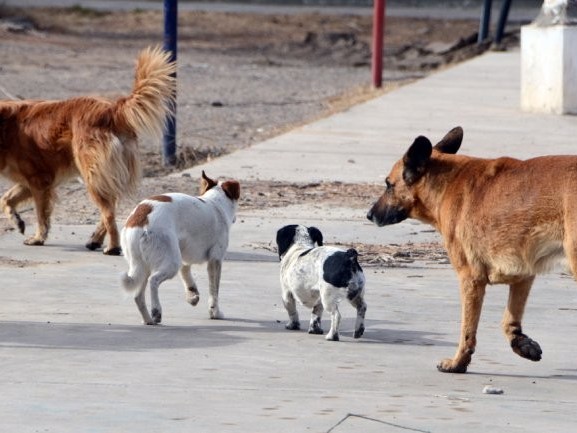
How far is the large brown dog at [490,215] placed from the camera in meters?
6.80

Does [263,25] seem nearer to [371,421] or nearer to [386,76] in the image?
[386,76]

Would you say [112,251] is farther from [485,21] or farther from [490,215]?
[485,21]

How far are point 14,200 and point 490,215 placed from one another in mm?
5170

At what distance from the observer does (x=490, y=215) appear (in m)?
7.04

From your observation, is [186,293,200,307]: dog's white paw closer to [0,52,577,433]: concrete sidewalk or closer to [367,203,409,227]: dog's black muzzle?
[0,52,577,433]: concrete sidewalk

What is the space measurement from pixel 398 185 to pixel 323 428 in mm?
1936

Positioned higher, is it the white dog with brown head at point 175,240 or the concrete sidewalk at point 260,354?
the white dog with brown head at point 175,240

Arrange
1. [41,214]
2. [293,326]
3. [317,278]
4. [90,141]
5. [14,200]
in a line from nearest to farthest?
[317,278], [293,326], [90,141], [41,214], [14,200]

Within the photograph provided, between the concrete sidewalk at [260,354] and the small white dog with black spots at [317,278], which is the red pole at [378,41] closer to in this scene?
the concrete sidewalk at [260,354]

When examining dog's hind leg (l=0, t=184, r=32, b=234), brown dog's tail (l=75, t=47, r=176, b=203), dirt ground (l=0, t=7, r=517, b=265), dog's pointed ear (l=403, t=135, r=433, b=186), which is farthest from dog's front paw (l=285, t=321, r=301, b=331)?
dog's hind leg (l=0, t=184, r=32, b=234)

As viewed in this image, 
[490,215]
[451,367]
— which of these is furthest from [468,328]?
[490,215]

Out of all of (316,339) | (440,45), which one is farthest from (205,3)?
(316,339)

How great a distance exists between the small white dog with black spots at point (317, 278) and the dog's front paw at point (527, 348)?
35.8 inches

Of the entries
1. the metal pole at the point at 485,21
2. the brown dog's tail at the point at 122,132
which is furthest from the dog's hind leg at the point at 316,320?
the metal pole at the point at 485,21
